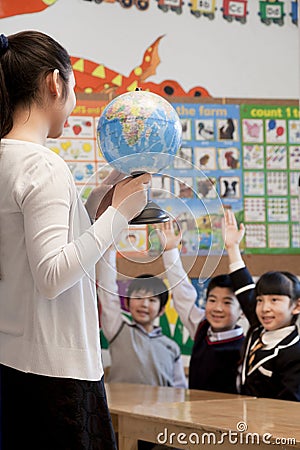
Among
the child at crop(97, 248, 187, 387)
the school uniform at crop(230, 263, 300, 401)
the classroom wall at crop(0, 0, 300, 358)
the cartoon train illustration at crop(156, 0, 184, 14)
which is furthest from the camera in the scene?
the cartoon train illustration at crop(156, 0, 184, 14)

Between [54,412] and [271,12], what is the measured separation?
8.97 ft

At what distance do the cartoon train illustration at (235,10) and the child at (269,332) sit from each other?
4.05 feet

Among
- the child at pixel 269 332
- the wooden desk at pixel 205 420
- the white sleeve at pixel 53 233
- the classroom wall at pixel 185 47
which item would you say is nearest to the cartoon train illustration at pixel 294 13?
the classroom wall at pixel 185 47

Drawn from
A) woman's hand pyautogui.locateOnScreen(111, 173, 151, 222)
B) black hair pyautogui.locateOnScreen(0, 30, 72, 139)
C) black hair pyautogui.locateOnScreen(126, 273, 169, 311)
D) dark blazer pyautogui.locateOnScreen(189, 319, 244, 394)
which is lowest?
dark blazer pyautogui.locateOnScreen(189, 319, 244, 394)

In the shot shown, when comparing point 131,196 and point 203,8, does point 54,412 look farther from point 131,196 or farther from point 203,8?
point 203,8

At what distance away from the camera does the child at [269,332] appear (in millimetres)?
2425

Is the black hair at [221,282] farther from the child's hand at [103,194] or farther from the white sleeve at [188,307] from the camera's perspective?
the child's hand at [103,194]

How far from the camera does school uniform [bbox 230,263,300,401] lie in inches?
94.6

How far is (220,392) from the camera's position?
9.17 feet

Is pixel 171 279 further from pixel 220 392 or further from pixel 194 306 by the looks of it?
pixel 194 306

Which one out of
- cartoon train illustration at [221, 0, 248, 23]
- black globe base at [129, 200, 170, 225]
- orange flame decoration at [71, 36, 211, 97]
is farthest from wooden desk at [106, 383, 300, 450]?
cartoon train illustration at [221, 0, 248, 23]

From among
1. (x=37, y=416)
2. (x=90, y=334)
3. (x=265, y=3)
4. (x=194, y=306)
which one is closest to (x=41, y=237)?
(x=90, y=334)

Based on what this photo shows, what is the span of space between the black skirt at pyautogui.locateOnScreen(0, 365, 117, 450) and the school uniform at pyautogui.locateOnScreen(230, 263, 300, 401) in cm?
129

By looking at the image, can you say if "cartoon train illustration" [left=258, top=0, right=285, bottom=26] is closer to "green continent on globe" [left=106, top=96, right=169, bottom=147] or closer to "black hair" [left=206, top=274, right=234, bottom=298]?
"black hair" [left=206, top=274, right=234, bottom=298]
